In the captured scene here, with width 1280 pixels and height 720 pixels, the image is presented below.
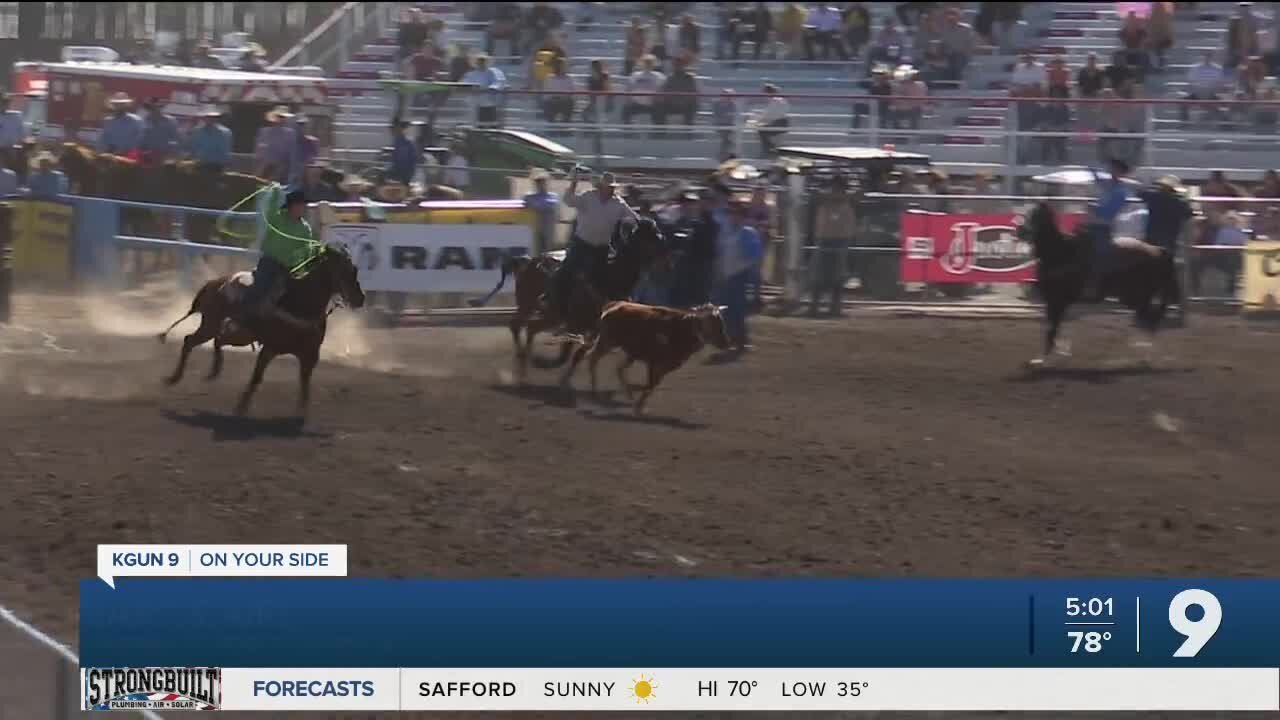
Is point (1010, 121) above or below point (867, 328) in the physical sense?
above

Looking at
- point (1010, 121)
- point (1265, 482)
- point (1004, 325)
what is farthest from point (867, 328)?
point (1265, 482)

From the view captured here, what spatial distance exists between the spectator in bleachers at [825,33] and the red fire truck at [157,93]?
304 inches

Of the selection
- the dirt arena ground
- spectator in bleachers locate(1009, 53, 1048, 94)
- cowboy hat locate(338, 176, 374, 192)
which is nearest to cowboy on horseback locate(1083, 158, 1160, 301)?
the dirt arena ground

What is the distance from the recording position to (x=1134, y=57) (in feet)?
94.3

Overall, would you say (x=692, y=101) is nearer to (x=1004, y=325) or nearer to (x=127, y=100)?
(x=1004, y=325)

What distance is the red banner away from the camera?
22.5 meters

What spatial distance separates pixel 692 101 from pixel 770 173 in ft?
8.85

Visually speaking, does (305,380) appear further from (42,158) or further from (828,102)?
(828,102)

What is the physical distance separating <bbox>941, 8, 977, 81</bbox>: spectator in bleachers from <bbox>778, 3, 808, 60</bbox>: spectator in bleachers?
2.54 metres

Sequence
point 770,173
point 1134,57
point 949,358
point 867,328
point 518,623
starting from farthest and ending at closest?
point 1134,57
point 770,173
point 867,328
point 949,358
point 518,623

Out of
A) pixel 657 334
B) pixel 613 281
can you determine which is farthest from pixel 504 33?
pixel 657 334

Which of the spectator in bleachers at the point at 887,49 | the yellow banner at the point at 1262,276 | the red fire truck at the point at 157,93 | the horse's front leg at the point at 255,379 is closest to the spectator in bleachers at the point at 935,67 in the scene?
the spectator in bleachers at the point at 887,49

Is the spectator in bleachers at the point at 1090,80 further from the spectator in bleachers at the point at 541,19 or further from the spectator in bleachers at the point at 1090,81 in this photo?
the spectator in bleachers at the point at 541,19

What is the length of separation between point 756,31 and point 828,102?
564 cm
